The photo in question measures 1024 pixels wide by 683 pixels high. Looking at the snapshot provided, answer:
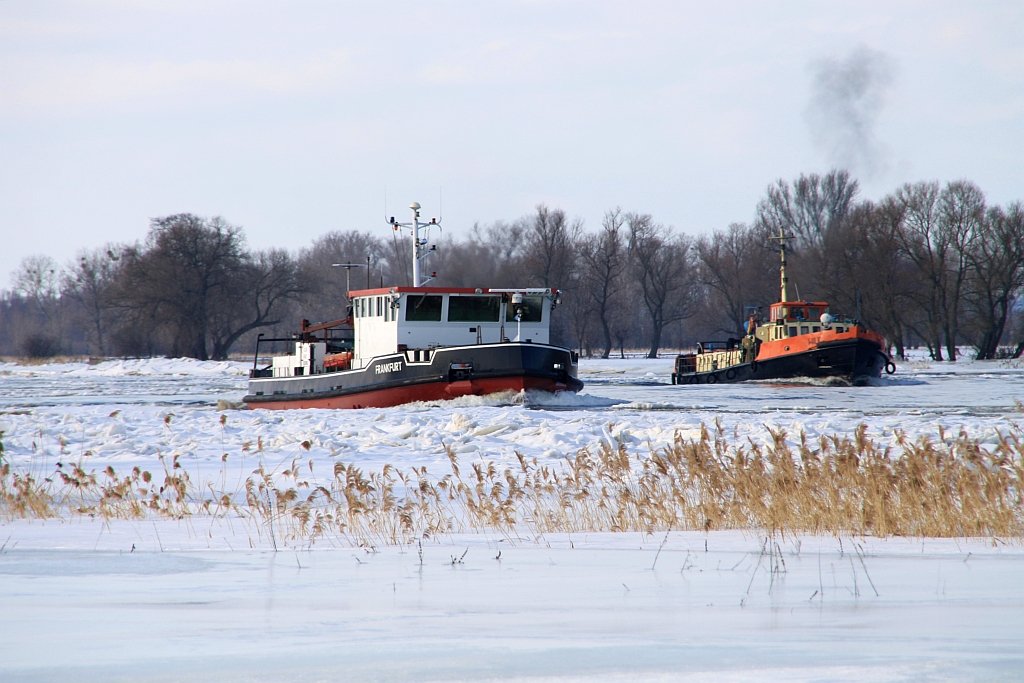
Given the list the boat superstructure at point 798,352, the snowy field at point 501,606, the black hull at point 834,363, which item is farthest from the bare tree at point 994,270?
the snowy field at point 501,606

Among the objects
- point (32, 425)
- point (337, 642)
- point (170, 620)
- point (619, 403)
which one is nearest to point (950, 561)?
point (337, 642)

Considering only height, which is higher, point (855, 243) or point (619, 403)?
point (855, 243)

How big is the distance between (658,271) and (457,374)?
183ft

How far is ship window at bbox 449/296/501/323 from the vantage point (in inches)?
1114

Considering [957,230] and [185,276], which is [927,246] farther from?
[185,276]

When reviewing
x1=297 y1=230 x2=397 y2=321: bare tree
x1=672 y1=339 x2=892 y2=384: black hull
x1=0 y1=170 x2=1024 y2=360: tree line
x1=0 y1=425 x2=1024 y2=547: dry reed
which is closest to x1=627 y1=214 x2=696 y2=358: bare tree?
x1=0 y1=170 x2=1024 y2=360: tree line

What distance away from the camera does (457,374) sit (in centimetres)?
2611

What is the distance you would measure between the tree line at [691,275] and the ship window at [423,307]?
1914 cm

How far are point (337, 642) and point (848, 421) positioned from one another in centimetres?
1469

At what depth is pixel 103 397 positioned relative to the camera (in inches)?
1351

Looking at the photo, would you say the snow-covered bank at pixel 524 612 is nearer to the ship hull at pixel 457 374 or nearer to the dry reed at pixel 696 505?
the dry reed at pixel 696 505

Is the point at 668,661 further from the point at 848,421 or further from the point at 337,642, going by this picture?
the point at 848,421

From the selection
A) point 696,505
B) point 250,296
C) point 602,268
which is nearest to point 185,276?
point 250,296

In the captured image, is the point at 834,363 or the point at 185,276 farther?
the point at 185,276
